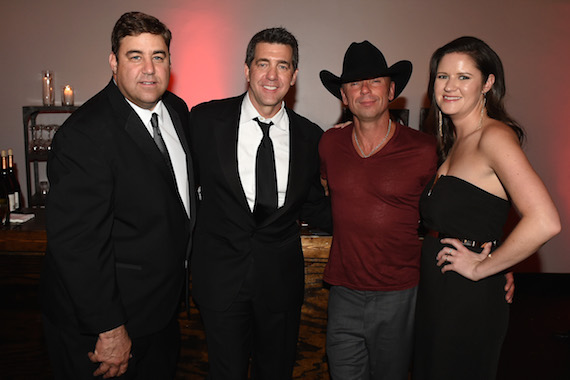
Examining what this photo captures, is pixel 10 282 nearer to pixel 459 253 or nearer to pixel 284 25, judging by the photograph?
pixel 459 253

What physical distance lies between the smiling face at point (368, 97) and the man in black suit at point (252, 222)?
12.3 inches

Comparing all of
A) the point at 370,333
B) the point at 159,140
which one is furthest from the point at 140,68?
the point at 370,333

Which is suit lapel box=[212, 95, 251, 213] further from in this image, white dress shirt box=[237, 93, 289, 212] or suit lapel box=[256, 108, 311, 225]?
suit lapel box=[256, 108, 311, 225]

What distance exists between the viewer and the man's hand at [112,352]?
1.70 meters

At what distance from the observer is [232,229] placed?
205 cm

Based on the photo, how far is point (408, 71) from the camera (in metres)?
2.31

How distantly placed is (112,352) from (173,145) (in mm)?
895

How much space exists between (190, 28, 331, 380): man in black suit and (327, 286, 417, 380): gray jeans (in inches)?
8.7

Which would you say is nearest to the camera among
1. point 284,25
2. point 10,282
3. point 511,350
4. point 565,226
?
point 10,282

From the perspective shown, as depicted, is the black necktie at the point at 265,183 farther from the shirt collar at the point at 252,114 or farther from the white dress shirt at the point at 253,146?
the shirt collar at the point at 252,114

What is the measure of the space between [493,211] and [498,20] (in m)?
3.94

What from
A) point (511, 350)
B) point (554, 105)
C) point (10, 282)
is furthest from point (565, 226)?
point (10, 282)

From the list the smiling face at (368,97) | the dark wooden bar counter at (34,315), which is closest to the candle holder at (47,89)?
the dark wooden bar counter at (34,315)

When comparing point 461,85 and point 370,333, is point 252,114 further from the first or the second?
point 370,333
